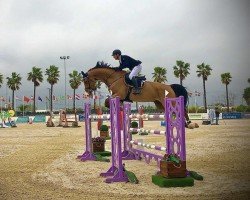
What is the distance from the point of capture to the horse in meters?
9.75

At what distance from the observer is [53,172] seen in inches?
331

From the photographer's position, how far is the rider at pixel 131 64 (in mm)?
9492

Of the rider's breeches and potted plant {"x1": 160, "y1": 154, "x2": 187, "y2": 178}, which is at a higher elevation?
the rider's breeches

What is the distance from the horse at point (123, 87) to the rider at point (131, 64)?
0.22m

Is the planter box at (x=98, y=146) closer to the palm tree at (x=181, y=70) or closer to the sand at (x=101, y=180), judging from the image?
the sand at (x=101, y=180)

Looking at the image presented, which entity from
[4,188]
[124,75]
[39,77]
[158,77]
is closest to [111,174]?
[4,188]

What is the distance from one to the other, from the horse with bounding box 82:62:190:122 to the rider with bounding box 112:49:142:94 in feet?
0.73

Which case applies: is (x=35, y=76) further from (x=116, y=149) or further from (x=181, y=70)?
(x=116, y=149)

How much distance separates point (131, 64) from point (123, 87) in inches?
26.5

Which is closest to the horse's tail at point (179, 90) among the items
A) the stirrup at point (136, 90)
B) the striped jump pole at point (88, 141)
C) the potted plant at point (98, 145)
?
the stirrup at point (136, 90)

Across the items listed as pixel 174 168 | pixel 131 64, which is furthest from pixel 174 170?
pixel 131 64

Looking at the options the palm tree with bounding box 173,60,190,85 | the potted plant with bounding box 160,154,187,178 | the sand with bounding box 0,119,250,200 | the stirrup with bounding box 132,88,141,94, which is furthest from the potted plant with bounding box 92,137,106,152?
the palm tree with bounding box 173,60,190,85

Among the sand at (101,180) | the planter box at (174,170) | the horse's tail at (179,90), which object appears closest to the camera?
the sand at (101,180)

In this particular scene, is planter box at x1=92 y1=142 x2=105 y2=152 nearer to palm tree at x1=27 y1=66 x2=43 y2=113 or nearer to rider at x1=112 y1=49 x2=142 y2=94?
rider at x1=112 y1=49 x2=142 y2=94
